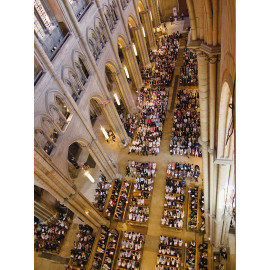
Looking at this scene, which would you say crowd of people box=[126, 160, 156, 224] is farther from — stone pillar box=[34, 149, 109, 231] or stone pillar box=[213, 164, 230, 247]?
stone pillar box=[213, 164, 230, 247]

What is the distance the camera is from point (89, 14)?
16.2m

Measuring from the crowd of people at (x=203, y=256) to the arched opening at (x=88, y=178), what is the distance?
24.6 ft

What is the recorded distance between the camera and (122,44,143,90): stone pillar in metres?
23.2

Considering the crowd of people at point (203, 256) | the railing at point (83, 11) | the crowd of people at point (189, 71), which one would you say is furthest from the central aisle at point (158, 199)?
the railing at point (83, 11)

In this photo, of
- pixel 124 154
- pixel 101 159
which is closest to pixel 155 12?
pixel 124 154

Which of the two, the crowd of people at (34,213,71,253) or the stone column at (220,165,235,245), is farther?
the crowd of people at (34,213,71,253)

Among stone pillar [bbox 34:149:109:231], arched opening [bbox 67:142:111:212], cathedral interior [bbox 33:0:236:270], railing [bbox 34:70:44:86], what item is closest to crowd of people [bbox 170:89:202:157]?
cathedral interior [bbox 33:0:236:270]

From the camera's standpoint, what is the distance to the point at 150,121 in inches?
882

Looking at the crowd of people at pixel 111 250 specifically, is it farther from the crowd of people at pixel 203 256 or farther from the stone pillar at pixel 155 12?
the stone pillar at pixel 155 12

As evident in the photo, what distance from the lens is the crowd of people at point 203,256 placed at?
14.3 m

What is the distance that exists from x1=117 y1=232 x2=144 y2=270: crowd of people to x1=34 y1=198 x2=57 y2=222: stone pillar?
6.17 metres

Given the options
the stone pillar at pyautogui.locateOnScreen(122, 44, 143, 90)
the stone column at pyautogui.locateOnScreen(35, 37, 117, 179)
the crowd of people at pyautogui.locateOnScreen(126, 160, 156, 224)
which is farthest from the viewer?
the stone pillar at pyautogui.locateOnScreen(122, 44, 143, 90)

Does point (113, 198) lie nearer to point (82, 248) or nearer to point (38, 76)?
point (82, 248)

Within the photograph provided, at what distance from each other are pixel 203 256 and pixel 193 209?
116 inches
